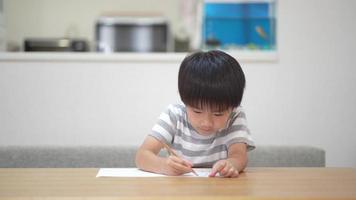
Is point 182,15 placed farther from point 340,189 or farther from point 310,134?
point 340,189

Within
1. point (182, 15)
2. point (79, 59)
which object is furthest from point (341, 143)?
point (182, 15)

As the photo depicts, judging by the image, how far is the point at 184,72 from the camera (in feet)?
3.94

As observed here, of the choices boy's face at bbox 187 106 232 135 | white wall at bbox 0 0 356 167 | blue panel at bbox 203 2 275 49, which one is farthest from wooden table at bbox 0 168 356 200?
blue panel at bbox 203 2 275 49

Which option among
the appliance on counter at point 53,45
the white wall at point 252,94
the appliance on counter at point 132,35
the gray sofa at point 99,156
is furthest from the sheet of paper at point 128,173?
the appliance on counter at point 132,35

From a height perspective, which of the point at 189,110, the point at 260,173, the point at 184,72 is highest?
the point at 184,72

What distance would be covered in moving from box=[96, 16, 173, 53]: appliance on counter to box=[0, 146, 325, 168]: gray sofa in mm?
3577

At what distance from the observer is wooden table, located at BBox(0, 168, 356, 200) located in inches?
33.2

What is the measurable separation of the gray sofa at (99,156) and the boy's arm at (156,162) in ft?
1.34

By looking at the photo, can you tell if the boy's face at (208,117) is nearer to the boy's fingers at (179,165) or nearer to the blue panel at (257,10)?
the boy's fingers at (179,165)

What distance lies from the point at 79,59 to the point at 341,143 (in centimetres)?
118

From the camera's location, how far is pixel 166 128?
1.37 meters

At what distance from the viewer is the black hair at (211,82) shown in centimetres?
115

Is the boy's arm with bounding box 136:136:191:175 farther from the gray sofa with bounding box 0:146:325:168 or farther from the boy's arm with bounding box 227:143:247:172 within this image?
the gray sofa with bounding box 0:146:325:168

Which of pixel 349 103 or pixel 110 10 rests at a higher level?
pixel 110 10
